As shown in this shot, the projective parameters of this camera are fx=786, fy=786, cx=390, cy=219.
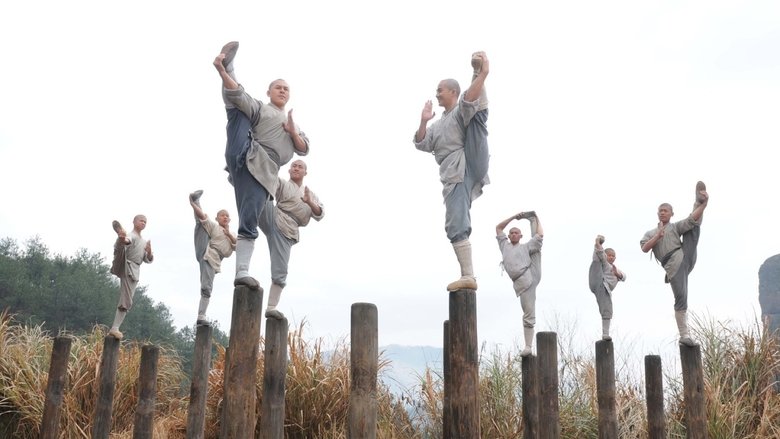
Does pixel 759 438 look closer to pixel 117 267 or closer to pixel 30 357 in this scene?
pixel 117 267

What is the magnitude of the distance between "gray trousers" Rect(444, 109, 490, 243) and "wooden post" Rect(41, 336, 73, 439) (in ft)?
19.8

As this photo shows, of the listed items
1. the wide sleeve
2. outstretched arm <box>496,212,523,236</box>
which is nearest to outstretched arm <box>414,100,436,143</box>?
the wide sleeve

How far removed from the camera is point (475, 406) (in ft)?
17.7

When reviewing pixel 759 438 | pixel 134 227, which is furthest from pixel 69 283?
pixel 759 438

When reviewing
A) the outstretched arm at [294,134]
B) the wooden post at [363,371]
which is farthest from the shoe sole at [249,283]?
the outstretched arm at [294,134]

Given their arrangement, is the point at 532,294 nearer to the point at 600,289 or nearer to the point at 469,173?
the point at 600,289

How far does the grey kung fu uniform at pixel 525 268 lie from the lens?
9.84 metres

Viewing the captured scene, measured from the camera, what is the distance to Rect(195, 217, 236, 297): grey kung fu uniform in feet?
33.4

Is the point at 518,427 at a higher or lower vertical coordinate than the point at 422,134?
lower

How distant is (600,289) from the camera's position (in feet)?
33.5

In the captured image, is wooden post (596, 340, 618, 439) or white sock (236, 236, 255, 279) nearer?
white sock (236, 236, 255, 279)

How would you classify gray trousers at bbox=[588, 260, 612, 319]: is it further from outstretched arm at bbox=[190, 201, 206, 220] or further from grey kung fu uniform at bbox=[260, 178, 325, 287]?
outstretched arm at bbox=[190, 201, 206, 220]

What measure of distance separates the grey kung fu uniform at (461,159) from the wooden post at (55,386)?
19.6 ft

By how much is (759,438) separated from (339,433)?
513 cm
